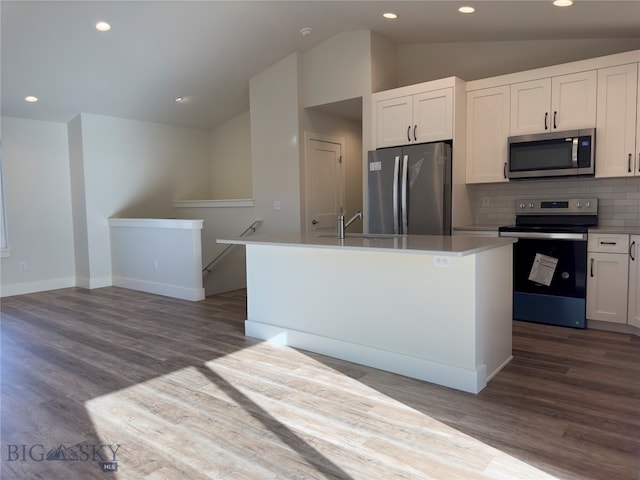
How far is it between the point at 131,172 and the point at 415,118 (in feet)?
14.0

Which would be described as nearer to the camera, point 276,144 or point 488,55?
point 488,55

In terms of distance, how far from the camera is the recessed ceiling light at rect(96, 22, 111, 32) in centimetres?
423

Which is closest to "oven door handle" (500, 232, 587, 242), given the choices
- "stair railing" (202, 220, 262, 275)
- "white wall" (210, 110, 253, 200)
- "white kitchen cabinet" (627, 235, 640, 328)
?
"white kitchen cabinet" (627, 235, 640, 328)

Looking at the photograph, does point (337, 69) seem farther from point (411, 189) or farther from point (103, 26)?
point (103, 26)

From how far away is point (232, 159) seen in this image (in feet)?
24.5

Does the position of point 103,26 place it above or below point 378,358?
above

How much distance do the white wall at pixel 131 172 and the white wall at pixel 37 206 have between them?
49 centimetres

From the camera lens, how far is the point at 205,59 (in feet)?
17.3

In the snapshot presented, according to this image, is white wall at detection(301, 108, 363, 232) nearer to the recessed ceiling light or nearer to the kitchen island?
the recessed ceiling light

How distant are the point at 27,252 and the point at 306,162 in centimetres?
392

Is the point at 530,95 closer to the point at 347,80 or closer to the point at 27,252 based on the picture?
the point at 347,80

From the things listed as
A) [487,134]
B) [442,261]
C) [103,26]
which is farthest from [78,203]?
[442,261]

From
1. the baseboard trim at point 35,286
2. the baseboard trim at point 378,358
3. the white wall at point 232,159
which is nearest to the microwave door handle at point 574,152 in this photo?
the baseboard trim at point 378,358

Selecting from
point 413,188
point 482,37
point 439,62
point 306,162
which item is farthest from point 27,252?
point 482,37
